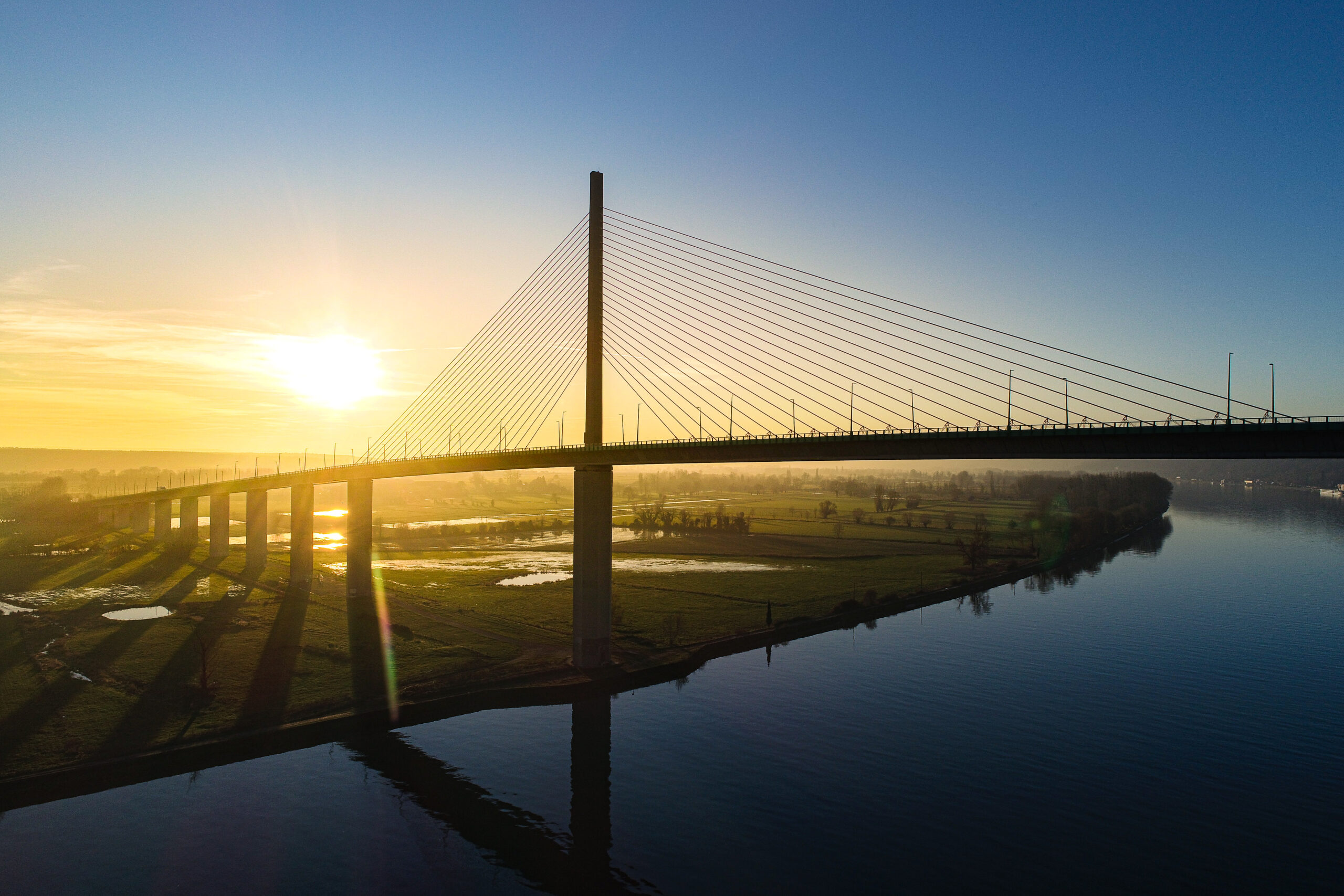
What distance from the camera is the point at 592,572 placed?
4269 centimetres

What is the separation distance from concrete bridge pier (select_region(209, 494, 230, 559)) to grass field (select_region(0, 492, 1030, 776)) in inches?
76.3

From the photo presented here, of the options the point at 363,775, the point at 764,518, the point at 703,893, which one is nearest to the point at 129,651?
the point at 363,775

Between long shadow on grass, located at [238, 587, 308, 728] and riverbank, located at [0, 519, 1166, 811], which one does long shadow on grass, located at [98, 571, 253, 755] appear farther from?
long shadow on grass, located at [238, 587, 308, 728]

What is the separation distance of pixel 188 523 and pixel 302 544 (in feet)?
129

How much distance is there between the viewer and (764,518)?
15388 cm

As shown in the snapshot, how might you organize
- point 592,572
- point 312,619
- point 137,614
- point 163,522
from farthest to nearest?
1. point 163,522
2. point 312,619
3. point 137,614
4. point 592,572

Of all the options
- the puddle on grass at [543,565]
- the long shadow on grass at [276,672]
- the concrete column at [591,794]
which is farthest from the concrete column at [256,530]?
the concrete column at [591,794]

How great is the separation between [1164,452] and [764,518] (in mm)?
123595

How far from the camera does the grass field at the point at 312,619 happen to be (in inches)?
1294

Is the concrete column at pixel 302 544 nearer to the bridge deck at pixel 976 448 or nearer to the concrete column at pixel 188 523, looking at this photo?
the bridge deck at pixel 976 448

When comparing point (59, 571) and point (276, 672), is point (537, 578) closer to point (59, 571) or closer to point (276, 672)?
point (276, 672)

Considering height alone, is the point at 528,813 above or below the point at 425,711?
below

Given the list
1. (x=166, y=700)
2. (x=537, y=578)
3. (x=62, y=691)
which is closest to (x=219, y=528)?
(x=537, y=578)

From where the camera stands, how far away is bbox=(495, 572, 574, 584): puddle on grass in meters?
72.1
